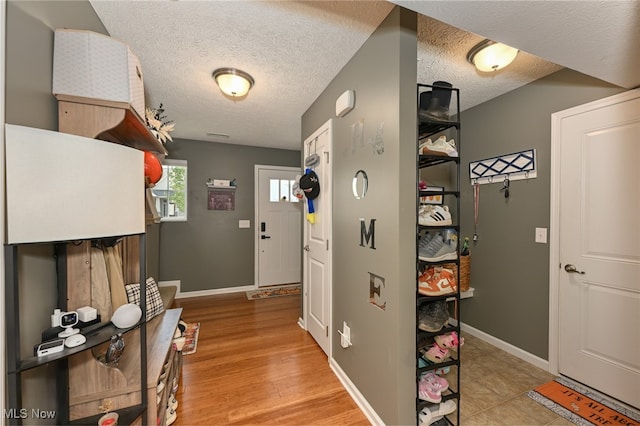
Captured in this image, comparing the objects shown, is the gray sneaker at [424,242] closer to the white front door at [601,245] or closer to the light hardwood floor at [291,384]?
the light hardwood floor at [291,384]

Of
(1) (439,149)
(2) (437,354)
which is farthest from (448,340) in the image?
(1) (439,149)

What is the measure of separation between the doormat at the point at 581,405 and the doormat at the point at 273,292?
125 inches

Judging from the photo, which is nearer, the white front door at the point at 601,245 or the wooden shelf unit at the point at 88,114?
the wooden shelf unit at the point at 88,114

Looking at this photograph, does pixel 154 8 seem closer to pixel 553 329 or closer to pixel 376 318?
pixel 376 318

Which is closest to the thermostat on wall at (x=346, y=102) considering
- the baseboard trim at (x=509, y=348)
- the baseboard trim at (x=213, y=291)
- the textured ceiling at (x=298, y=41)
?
A: the textured ceiling at (x=298, y=41)

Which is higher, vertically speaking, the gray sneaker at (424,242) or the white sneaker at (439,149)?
the white sneaker at (439,149)

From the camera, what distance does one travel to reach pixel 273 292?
4.34 metres

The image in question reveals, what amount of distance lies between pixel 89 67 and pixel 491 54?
7.63ft

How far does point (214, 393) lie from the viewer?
6.24 ft

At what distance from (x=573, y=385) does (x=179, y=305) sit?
4.38m

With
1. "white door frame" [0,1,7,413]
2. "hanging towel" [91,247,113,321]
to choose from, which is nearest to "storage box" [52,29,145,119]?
"white door frame" [0,1,7,413]

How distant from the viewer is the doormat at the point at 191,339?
248 cm

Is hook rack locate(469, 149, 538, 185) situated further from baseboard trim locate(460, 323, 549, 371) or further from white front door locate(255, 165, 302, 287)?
white front door locate(255, 165, 302, 287)

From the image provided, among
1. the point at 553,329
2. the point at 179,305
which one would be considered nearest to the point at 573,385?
the point at 553,329
